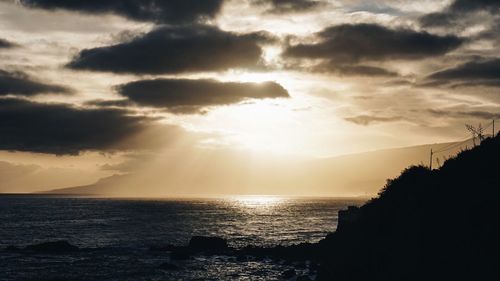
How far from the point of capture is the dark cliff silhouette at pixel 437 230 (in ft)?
121

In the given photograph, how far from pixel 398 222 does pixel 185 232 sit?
76.5m

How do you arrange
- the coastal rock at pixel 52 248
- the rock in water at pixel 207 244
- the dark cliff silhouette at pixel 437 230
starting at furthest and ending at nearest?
the rock in water at pixel 207 244 < the coastal rock at pixel 52 248 < the dark cliff silhouette at pixel 437 230

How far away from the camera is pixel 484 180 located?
148 ft

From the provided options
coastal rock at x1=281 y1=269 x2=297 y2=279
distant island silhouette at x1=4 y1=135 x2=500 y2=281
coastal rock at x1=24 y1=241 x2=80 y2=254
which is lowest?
coastal rock at x1=281 y1=269 x2=297 y2=279

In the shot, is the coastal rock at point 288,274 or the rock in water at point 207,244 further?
the rock in water at point 207,244

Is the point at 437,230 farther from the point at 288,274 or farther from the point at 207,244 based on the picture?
the point at 207,244

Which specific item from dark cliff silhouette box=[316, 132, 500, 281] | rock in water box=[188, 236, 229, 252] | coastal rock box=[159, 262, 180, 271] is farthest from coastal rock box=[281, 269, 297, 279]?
rock in water box=[188, 236, 229, 252]

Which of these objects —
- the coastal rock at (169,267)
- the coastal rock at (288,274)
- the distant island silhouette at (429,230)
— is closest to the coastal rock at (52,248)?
the coastal rock at (169,267)

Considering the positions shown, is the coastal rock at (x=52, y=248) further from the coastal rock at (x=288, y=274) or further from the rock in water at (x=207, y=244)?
the coastal rock at (x=288, y=274)

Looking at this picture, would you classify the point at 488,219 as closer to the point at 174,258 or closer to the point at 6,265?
the point at 174,258

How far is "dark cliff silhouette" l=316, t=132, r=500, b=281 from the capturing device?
1453 inches

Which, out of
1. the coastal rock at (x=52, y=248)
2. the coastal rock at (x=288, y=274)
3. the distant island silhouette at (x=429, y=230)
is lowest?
the coastal rock at (x=288, y=274)

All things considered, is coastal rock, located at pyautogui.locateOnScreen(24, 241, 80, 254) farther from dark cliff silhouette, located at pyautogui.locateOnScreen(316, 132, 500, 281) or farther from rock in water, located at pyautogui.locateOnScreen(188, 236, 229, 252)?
dark cliff silhouette, located at pyautogui.locateOnScreen(316, 132, 500, 281)

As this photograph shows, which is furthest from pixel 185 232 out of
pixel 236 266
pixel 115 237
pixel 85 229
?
pixel 236 266
